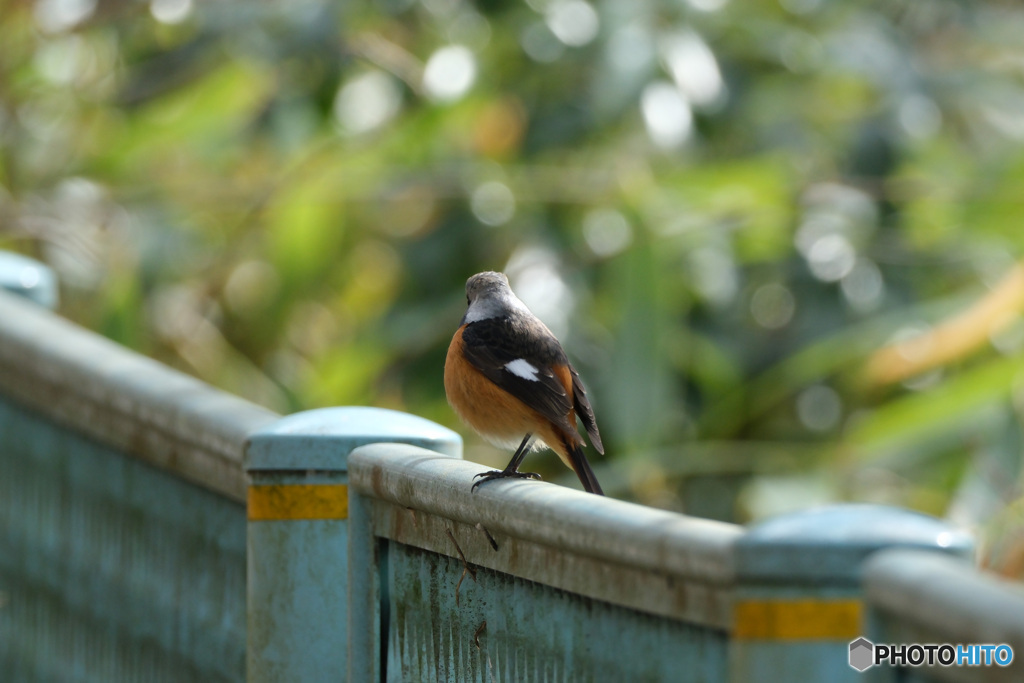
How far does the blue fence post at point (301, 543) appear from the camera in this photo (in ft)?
7.49

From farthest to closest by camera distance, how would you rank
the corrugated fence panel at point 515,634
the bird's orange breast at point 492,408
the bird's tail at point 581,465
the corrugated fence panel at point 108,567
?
the bird's orange breast at point 492,408 → the bird's tail at point 581,465 → the corrugated fence panel at point 108,567 → the corrugated fence panel at point 515,634

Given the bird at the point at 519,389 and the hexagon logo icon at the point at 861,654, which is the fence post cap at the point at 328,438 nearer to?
the bird at the point at 519,389

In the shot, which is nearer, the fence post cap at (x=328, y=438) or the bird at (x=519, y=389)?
the fence post cap at (x=328, y=438)

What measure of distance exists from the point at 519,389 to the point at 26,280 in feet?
6.54

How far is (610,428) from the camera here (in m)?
5.57

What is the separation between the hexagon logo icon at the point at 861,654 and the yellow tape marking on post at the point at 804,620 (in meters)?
0.01

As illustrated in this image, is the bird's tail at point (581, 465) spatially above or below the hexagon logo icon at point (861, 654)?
above

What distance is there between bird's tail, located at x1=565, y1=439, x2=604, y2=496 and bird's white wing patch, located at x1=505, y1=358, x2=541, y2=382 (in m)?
0.20

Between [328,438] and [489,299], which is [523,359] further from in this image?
[328,438]

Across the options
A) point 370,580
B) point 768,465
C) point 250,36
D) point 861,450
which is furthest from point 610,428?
point 370,580

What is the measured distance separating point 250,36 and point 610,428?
110 inches

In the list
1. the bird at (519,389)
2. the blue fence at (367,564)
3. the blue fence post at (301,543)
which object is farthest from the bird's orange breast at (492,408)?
the blue fence post at (301,543)

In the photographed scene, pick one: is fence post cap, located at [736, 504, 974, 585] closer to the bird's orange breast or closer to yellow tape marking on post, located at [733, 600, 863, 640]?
yellow tape marking on post, located at [733, 600, 863, 640]

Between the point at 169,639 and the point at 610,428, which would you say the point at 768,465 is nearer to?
the point at 610,428
